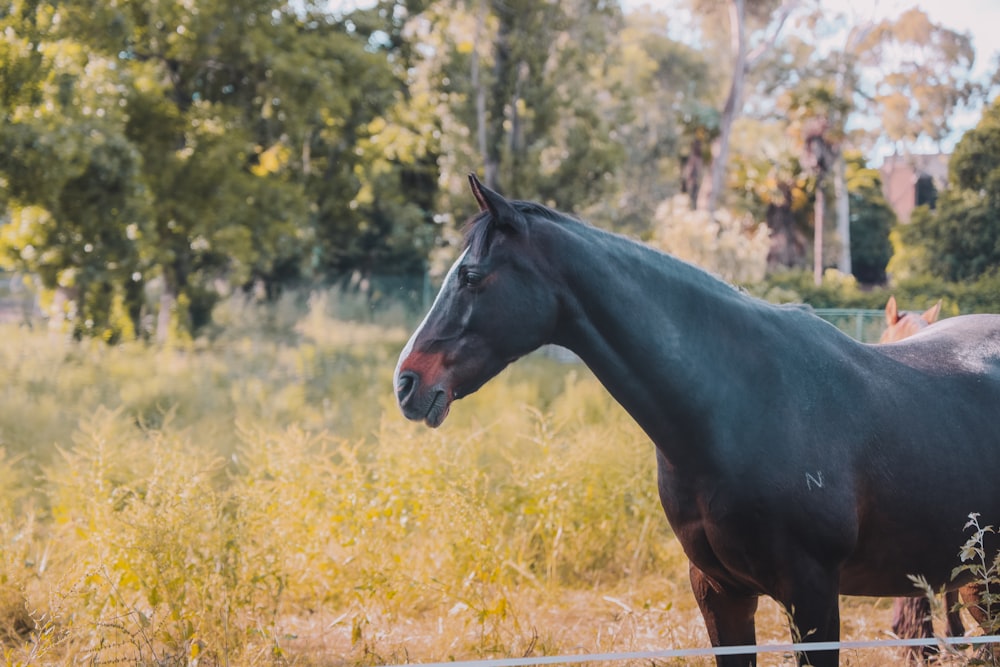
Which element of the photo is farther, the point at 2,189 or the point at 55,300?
the point at 55,300

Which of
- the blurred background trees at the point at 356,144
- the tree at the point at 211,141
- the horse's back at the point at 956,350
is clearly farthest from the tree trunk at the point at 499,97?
the horse's back at the point at 956,350

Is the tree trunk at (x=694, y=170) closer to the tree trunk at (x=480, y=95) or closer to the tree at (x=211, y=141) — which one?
the tree at (x=211, y=141)

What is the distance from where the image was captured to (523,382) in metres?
11.4

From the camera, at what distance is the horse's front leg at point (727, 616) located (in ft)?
9.26

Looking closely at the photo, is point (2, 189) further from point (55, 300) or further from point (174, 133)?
point (174, 133)

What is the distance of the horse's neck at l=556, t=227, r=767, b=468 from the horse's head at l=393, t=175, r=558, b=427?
128 mm

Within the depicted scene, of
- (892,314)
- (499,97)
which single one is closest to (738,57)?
(499,97)

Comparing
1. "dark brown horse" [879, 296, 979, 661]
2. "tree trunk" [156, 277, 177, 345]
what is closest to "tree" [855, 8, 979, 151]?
"dark brown horse" [879, 296, 979, 661]

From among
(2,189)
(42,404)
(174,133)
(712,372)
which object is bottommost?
(42,404)

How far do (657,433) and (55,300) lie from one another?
15409mm

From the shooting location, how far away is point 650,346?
2549mm

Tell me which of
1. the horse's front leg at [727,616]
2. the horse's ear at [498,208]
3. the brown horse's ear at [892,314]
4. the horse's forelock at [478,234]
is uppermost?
the brown horse's ear at [892,314]

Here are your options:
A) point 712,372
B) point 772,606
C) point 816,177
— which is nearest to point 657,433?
point 712,372

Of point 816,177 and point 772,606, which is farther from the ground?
point 816,177
